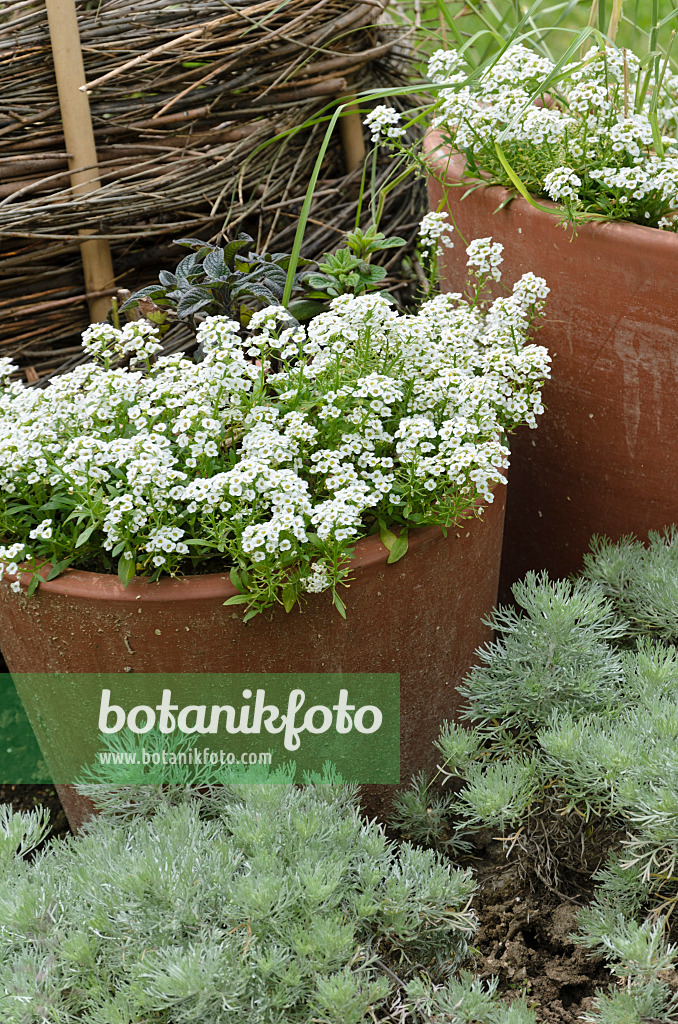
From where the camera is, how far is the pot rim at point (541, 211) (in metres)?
1.79

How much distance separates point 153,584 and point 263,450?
0.28 metres

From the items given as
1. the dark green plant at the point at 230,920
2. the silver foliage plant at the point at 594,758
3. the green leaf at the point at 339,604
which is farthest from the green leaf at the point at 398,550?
the dark green plant at the point at 230,920

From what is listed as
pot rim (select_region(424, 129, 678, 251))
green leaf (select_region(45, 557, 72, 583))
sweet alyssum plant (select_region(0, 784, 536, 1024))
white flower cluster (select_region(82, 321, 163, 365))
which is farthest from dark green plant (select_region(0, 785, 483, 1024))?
pot rim (select_region(424, 129, 678, 251))

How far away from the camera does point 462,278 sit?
2191 millimetres

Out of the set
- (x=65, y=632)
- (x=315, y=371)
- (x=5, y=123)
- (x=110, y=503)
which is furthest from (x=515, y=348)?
(x=5, y=123)

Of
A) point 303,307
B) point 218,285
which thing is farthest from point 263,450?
point 303,307

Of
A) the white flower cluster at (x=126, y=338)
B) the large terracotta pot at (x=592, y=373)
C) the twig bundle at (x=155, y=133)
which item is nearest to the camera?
the white flower cluster at (x=126, y=338)

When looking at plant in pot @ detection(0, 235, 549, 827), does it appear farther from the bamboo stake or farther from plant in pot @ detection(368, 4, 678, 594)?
the bamboo stake

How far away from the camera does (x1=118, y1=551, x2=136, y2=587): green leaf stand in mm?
1501

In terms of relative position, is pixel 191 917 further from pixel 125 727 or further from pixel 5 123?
pixel 5 123

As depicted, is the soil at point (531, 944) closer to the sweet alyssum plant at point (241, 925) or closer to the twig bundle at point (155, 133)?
the sweet alyssum plant at point (241, 925)

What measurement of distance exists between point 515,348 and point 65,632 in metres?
0.98

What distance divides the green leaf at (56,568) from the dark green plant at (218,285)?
0.54 meters

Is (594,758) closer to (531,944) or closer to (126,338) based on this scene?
(531,944)
